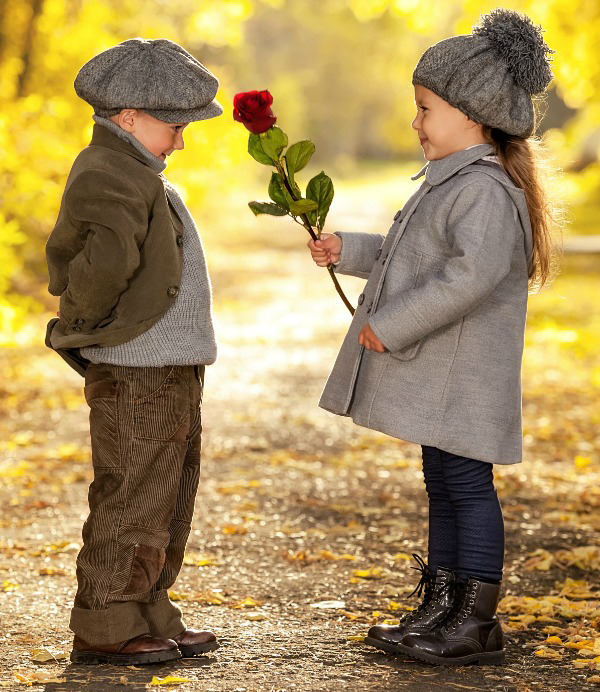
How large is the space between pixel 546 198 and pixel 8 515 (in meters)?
2.94

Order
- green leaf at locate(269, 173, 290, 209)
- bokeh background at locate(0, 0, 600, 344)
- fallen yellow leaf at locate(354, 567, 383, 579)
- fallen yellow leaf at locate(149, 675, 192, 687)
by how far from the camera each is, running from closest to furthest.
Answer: fallen yellow leaf at locate(149, 675, 192, 687)
green leaf at locate(269, 173, 290, 209)
fallen yellow leaf at locate(354, 567, 383, 579)
bokeh background at locate(0, 0, 600, 344)

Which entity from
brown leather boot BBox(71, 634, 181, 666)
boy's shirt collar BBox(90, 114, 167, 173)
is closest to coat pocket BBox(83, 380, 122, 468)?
brown leather boot BBox(71, 634, 181, 666)

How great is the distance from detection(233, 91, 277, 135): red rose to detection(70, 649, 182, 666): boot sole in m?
1.59

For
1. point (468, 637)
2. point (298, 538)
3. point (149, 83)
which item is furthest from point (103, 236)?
point (298, 538)

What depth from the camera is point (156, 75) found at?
10.5 feet

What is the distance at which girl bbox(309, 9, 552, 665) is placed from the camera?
325cm

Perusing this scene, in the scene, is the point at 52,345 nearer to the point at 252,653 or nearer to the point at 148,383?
the point at 148,383

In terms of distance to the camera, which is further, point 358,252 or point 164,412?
point 358,252

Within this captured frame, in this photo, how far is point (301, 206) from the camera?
3.42 metres

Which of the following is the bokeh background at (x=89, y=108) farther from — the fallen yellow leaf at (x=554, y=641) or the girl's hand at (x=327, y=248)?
the fallen yellow leaf at (x=554, y=641)

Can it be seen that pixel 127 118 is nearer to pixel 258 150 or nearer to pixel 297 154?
pixel 258 150

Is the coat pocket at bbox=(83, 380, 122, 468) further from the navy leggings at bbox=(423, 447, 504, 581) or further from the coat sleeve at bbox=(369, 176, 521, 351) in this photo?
the navy leggings at bbox=(423, 447, 504, 581)

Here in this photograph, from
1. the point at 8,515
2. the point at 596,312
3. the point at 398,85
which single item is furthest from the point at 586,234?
the point at 398,85

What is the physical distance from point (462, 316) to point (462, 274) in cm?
16
